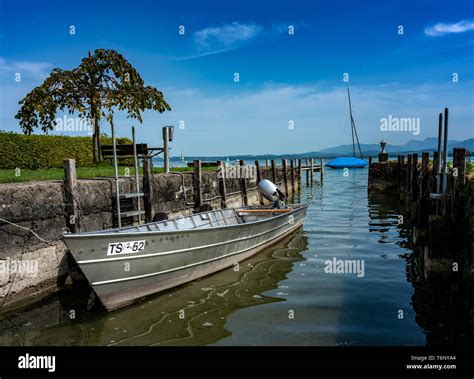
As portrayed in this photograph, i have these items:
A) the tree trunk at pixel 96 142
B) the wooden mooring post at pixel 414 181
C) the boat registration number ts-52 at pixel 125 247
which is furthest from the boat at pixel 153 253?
the tree trunk at pixel 96 142

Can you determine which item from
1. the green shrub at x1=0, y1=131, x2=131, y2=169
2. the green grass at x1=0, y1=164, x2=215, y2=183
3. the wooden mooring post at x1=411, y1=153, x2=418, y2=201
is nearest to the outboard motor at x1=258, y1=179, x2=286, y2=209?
the green grass at x1=0, y1=164, x2=215, y2=183

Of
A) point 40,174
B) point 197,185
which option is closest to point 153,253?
point 40,174

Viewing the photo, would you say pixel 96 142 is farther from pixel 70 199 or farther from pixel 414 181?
pixel 414 181

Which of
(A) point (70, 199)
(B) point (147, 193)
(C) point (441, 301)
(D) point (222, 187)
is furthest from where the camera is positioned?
(D) point (222, 187)

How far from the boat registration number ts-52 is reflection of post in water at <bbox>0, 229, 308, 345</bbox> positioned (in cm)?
121

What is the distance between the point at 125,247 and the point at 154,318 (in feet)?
4.89

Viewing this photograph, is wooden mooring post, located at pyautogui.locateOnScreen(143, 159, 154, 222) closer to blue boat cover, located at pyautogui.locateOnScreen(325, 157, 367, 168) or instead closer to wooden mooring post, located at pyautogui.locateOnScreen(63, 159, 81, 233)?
wooden mooring post, located at pyautogui.locateOnScreen(63, 159, 81, 233)

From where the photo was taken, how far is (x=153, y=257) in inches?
355

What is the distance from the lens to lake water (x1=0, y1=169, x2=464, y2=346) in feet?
23.8

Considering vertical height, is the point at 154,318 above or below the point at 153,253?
below

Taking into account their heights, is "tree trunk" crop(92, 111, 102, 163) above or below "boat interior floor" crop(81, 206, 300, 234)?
above

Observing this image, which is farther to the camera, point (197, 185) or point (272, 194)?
point (272, 194)
